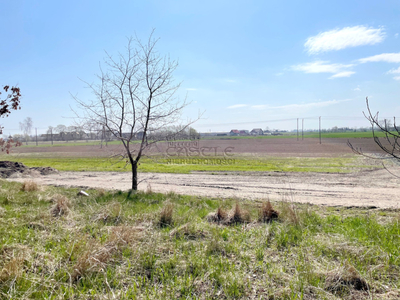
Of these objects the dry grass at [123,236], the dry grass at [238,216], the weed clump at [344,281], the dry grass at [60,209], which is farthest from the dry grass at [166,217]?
the weed clump at [344,281]

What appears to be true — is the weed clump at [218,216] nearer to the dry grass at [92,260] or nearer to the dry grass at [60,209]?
the dry grass at [92,260]

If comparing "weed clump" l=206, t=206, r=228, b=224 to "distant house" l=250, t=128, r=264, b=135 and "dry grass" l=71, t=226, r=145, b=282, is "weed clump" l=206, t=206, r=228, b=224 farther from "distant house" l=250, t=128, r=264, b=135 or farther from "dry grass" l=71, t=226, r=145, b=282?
"distant house" l=250, t=128, r=264, b=135

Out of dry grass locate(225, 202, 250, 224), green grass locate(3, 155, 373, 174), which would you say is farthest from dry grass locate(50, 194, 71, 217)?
green grass locate(3, 155, 373, 174)

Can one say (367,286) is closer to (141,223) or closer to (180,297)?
(180,297)

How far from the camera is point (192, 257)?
5219 millimetres

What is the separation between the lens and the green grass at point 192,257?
4.20 meters

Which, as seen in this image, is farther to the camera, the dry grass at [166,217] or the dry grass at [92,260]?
the dry grass at [166,217]

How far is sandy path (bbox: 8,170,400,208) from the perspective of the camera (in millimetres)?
11430

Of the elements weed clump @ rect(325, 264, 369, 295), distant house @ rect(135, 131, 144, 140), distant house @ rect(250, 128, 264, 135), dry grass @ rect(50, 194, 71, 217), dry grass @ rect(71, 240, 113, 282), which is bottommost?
weed clump @ rect(325, 264, 369, 295)

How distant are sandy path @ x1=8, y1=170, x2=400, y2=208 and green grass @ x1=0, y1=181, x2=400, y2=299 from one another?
12.7 feet

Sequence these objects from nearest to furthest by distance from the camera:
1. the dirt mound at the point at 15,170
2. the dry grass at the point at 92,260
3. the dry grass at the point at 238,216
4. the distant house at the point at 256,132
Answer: the dry grass at the point at 92,260
the dry grass at the point at 238,216
the dirt mound at the point at 15,170
the distant house at the point at 256,132

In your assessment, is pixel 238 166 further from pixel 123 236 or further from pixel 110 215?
pixel 123 236

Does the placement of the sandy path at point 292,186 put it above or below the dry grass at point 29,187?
below

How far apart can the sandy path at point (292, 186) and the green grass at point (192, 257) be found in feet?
12.7
